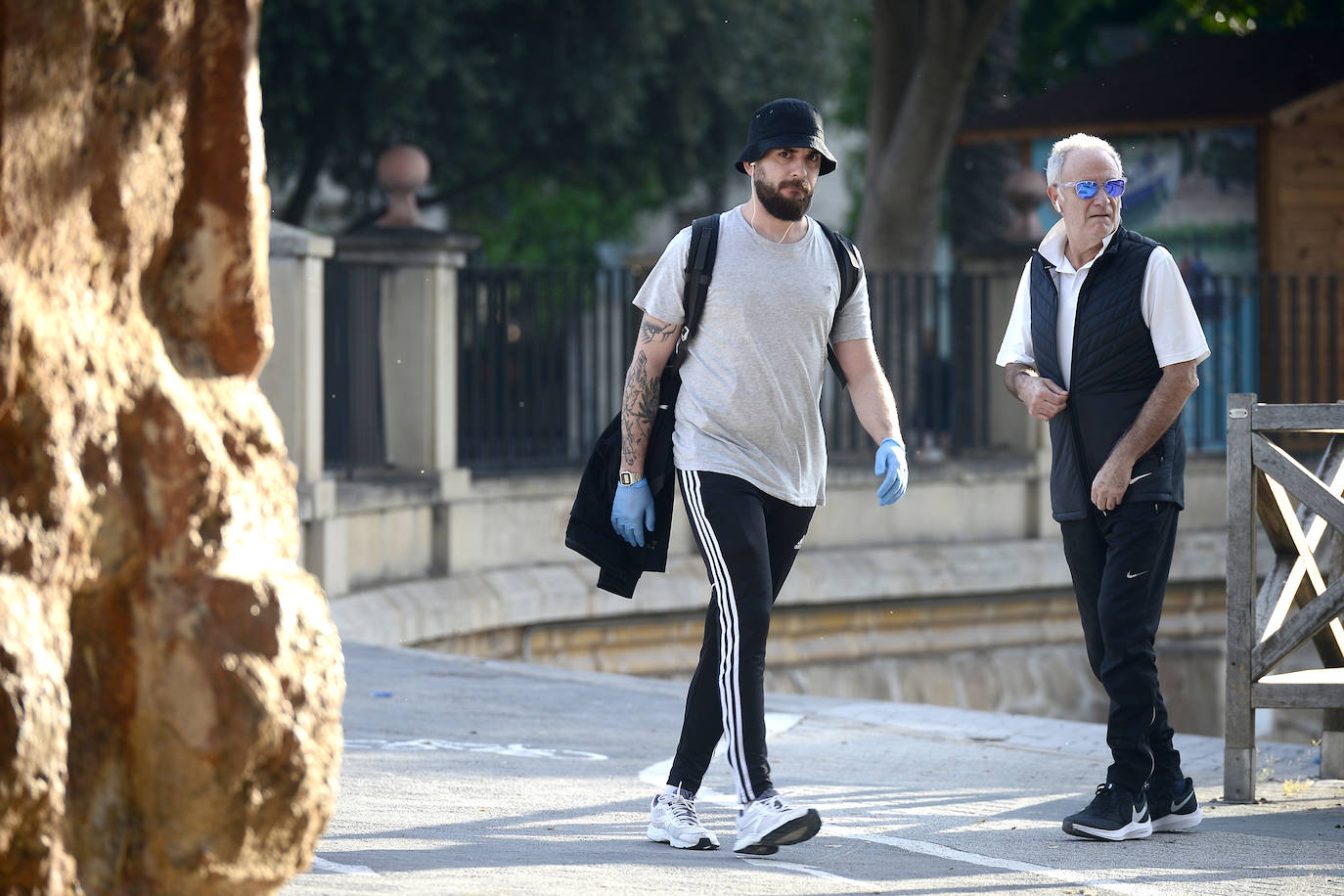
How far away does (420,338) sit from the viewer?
11.1 m

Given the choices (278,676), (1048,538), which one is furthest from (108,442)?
(1048,538)

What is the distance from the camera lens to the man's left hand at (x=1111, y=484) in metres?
4.86

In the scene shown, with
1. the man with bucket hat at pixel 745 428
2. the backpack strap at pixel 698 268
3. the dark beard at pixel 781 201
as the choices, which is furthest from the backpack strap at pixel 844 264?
the backpack strap at pixel 698 268

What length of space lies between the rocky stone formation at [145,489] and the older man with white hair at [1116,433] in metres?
2.56

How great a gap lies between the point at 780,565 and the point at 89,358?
7.91 feet

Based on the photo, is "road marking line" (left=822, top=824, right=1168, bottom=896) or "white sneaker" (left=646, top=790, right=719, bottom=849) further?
"white sneaker" (left=646, top=790, right=719, bottom=849)

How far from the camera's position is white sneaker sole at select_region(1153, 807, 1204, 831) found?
16.5 feet

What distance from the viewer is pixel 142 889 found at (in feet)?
9.18

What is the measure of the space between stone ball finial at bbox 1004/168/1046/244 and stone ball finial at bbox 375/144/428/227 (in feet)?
15.4

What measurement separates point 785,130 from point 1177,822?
7.06ft

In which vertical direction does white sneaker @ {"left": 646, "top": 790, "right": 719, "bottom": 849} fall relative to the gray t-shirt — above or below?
below

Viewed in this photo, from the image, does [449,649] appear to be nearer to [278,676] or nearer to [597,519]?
[597,519]

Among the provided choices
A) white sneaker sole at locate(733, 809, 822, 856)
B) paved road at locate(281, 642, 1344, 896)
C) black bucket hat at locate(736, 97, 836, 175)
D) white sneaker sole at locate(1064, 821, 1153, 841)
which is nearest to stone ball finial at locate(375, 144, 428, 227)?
paved road at locate(281, 642, 1344, 896)

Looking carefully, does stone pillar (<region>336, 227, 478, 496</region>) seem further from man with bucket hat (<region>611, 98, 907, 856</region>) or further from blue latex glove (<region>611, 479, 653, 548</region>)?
man with bucket hat (<region>611, 98, 907, 856</region>)
